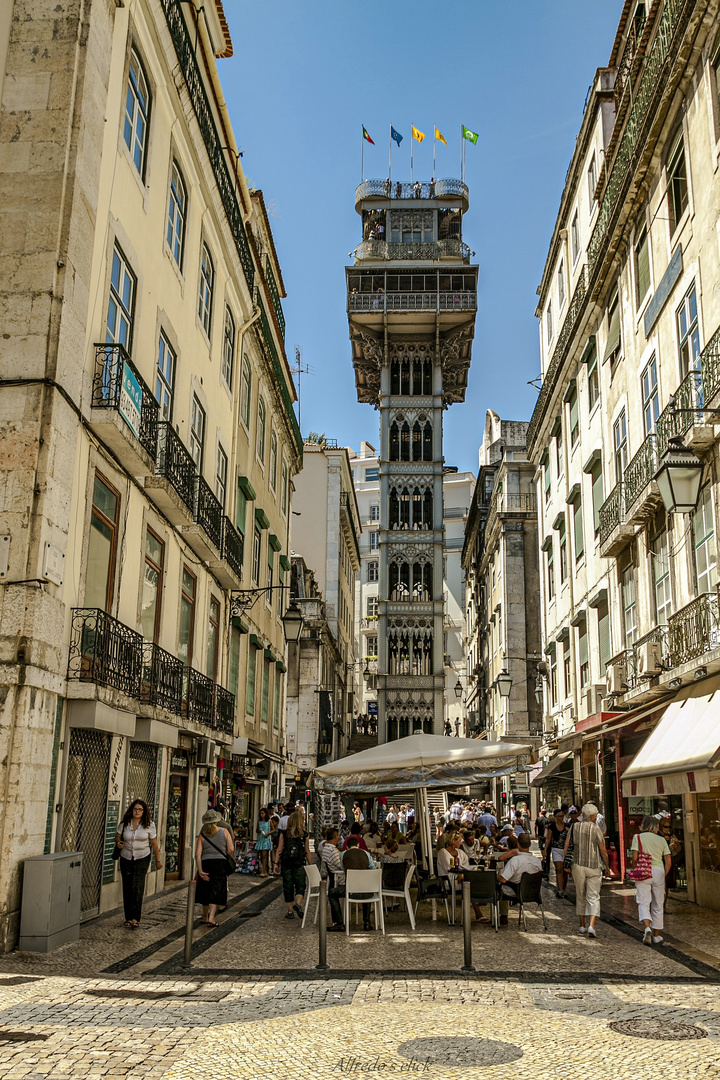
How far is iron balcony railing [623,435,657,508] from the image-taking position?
58.2 feet

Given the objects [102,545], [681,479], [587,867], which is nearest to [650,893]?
[587,867]

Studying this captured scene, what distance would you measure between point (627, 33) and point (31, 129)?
56.6 ft

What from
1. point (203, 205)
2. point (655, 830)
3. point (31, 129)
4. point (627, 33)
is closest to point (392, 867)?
point (655, 830)

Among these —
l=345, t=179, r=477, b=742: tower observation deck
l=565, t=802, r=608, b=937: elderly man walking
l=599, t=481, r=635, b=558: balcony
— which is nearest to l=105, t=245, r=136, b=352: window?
l=565, t=802, r=608, b=937: elderly man walking

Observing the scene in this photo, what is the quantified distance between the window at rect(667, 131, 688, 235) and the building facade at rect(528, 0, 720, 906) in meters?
0.04

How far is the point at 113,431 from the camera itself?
1167 cm

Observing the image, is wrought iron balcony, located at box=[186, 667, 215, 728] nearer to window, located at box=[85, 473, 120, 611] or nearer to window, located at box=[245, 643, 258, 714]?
window, located at box=[85, 473, 120, 611]

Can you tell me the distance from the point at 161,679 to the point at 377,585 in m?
68.4

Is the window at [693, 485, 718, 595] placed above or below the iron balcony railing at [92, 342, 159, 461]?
below

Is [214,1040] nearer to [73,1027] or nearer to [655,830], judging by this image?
[73,1027]

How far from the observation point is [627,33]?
2303 centimetres

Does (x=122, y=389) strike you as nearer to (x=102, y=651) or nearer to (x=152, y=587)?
(x=102, y=651)

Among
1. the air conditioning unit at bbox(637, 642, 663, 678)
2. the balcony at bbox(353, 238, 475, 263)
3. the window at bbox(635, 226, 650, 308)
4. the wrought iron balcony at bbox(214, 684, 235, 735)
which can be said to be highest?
the balcony at bbox(353, 238, 475, 263)

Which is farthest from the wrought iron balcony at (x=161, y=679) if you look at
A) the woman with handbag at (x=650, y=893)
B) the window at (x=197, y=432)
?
the woman with handbag at (x=650, y=893)
